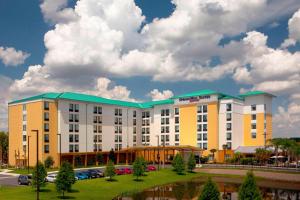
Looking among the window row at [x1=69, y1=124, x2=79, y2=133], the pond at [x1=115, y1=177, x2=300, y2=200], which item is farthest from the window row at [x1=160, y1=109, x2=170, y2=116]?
the pond at [x1=115, y1=177, x2=300, y2=200]

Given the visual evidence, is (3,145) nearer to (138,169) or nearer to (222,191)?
(138,169)

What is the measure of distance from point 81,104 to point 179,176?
36313 mm

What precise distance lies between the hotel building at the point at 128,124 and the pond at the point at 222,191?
28.2 meters

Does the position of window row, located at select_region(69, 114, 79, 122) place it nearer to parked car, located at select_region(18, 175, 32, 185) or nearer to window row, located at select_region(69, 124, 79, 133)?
window row, located at select_region(69, 124, 79, 133)

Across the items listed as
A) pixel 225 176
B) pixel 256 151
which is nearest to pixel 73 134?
pixel 225 176

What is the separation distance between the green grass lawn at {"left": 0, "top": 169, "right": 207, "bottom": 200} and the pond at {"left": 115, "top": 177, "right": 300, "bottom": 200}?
7.79 feet

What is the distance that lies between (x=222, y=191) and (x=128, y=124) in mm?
59049

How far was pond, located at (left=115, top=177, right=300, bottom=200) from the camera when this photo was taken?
165ft

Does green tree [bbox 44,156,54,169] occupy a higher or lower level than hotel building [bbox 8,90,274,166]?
lower

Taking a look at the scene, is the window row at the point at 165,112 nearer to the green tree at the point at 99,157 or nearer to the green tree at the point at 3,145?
the green tree at the point at 99,157

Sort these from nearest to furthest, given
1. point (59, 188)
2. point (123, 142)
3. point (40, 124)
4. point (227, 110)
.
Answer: point (59, 188), point (40, 124), point (227, 110), point (123, 142)

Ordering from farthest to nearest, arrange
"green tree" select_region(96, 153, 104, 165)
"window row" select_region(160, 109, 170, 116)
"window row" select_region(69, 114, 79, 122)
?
"window row" select_region(160, 109, 170, 116)
"green tree" select_region(96, 153, 104, 165)
"window row" select_region(69, 114, 79, 122)

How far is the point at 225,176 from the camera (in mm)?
74062

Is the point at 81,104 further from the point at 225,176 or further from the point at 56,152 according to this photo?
the point at 225,176
